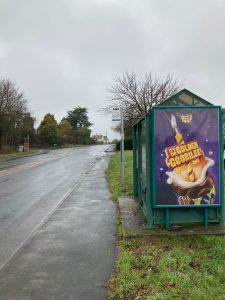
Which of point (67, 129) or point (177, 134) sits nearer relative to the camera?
point (177, 134)

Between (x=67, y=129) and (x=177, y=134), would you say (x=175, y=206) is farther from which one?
(x=67, y=129)

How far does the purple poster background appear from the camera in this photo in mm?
6438

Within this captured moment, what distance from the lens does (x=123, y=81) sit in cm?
3369

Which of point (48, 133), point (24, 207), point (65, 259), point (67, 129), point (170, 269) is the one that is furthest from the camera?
point (67, 129)

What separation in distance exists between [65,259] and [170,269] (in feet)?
5.15

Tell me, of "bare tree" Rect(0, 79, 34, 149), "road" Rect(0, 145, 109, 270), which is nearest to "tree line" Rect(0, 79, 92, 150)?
"bare tree" Rect(0, 79, 34, 149)

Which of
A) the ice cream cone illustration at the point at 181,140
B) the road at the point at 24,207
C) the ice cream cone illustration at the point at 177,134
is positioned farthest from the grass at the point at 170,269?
the road at the point at 24,207

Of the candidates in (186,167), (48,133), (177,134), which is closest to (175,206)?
(186,167)

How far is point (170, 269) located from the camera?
187 inches

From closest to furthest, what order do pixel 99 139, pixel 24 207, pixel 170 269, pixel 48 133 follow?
1. pixel 170 269
2. pixel 24 207
3. pixel 48 133
4. pixel 99 139

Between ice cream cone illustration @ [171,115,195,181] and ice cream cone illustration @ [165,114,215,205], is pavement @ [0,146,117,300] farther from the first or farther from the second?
ice cream cone illustration @ [171,115,195,181]

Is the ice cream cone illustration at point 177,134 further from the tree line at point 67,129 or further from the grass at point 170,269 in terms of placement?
the tree line at point 67,129

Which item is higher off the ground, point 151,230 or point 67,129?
point 67,129

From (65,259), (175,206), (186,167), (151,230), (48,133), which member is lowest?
(65,259)
